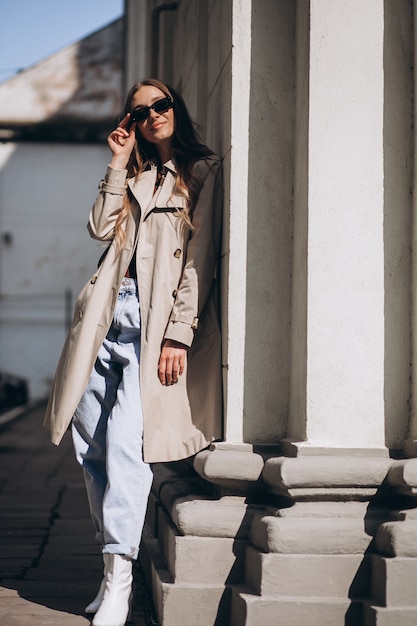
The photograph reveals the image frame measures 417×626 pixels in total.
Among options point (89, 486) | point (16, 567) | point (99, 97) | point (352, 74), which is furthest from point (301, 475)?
point (99, 97)

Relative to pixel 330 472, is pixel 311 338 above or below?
above

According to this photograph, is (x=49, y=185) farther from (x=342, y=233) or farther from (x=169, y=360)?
(x=342, y=233)

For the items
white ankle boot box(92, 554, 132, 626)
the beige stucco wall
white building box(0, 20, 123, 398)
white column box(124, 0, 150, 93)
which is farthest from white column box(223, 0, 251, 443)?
the beige stucco wall

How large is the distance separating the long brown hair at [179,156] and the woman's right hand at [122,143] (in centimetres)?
7

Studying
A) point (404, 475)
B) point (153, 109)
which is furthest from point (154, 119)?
point (404, 475)

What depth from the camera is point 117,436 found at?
3357 mm

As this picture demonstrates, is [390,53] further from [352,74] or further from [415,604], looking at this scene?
[415,604]

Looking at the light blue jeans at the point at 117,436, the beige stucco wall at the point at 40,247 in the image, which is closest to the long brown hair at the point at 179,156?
the light blue jeans at the point at 117,436

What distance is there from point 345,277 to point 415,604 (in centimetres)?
107

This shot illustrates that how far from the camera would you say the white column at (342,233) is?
321cm

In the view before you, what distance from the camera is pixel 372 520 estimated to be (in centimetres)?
308

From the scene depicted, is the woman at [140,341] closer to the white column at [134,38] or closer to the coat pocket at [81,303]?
the coat pocket at [81,303]

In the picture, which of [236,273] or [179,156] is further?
[179,156]

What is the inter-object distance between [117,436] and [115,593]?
55 cm
